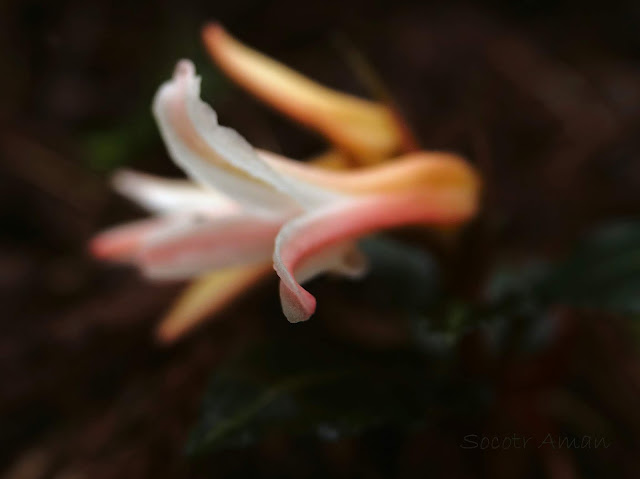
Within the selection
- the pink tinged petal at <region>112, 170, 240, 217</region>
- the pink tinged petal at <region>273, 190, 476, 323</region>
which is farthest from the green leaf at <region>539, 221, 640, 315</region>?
the pink tinged petal at <region>112, 170, 240, 217</region>

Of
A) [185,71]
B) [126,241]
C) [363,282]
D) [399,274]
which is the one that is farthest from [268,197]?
[363,282]

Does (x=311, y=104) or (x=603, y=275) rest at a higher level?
(x=311, y=104)

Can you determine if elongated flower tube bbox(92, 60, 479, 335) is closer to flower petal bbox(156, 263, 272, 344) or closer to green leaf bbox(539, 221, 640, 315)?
flower petal bbox(156, 263, 272, 344)

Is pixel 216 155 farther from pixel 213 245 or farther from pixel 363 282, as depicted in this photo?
pixel 363 282

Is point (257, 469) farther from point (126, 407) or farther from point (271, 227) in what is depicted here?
point (271, 227)

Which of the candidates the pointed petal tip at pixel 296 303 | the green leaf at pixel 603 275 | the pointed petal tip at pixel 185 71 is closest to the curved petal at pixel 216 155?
the pointed petal tip at pixel 185 71

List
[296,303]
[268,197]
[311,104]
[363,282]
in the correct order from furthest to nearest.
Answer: [363,282] < [311,104] < [268,197] < [296,303]

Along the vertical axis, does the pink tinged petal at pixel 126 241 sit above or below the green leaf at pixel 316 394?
above

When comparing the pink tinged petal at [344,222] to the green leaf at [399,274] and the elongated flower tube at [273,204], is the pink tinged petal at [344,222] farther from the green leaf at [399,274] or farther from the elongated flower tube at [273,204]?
the green leaf at [399,274]
